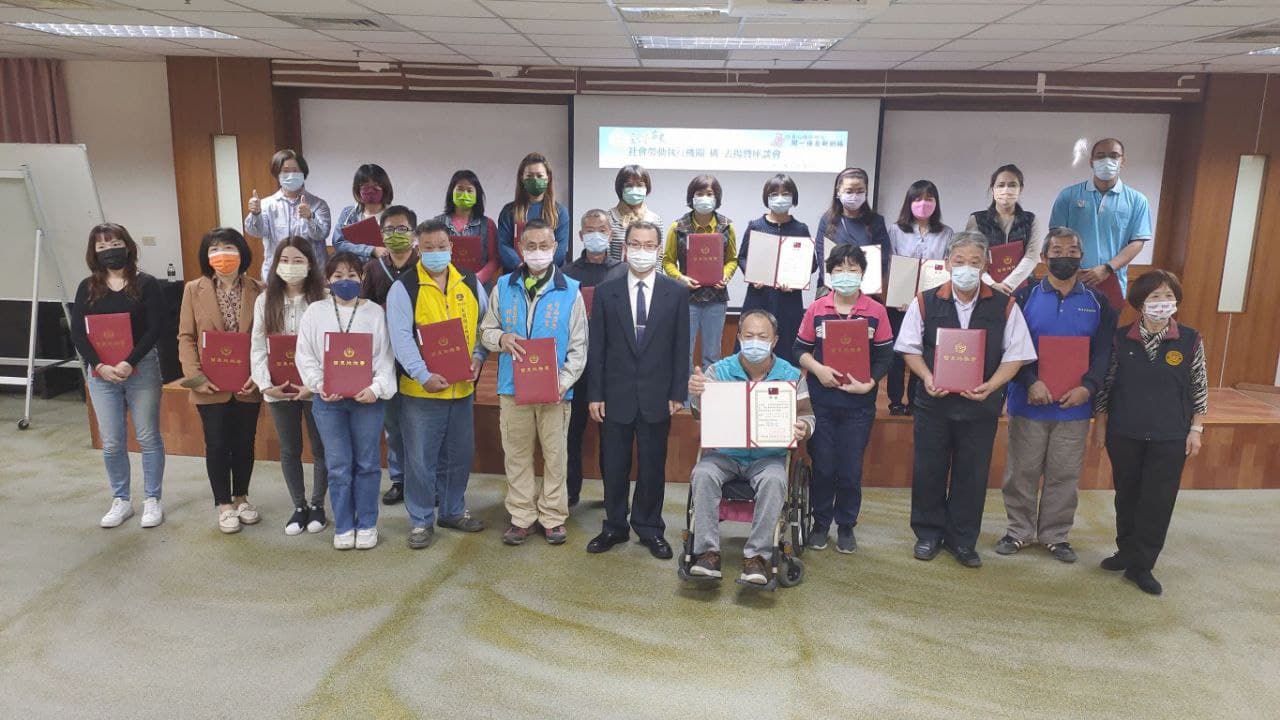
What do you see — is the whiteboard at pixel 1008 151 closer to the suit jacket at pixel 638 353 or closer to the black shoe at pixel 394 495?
the suit jacket at pixel 638 353

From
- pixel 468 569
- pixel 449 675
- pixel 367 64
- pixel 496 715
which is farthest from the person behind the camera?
pixel 367 64

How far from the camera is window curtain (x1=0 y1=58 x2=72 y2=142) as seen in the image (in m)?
6.88

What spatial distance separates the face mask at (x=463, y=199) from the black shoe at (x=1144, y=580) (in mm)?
3755

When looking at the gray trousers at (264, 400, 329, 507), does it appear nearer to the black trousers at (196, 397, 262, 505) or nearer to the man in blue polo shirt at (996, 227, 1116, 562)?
the black trousers at (196, 397, 262, 505)

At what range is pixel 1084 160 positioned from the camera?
6.90 m

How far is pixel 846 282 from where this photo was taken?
11.9 ft

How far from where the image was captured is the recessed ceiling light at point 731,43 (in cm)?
532

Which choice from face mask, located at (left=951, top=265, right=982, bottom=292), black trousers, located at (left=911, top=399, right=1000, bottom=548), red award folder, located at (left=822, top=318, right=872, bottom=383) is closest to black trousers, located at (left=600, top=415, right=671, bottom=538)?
red award folder, located at (left=822, top=318, right=872, bottom=383)

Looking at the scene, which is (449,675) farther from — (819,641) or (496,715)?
(819,641)

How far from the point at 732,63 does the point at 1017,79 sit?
2.47m

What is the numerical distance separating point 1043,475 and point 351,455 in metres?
3.38

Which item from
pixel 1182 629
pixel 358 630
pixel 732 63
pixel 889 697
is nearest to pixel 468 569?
pixel 358 630

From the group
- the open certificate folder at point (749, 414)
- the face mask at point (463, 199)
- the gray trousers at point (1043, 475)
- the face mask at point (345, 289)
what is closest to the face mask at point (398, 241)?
the face mask at point (345, 289)

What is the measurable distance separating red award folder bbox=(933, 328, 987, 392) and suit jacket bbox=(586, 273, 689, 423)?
1.17 m
